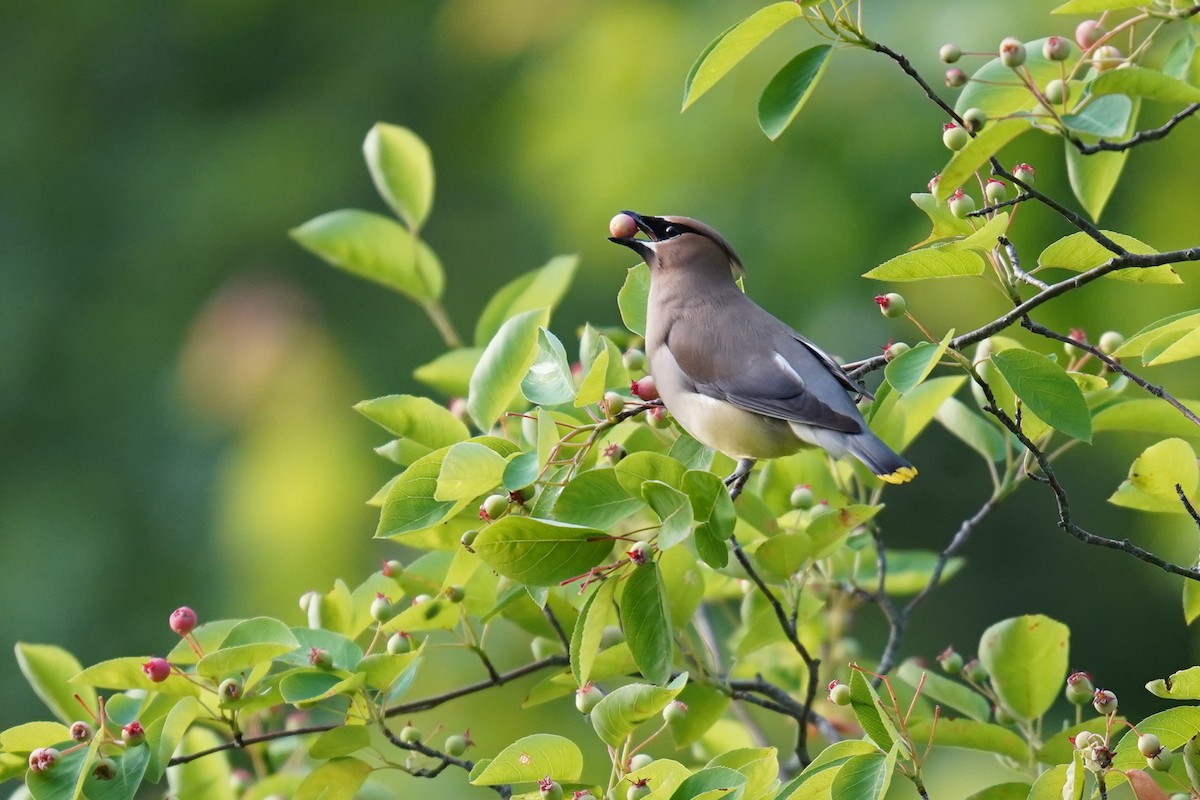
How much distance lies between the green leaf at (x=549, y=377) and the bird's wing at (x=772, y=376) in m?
0.32

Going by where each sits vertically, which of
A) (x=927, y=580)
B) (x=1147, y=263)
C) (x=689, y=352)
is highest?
(x=1147, y=263)

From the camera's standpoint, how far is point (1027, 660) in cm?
217

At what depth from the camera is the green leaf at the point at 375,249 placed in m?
2.98

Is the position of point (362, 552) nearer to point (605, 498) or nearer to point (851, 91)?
point (851, 91)

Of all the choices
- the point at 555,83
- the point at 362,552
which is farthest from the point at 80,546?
the point at 555,83

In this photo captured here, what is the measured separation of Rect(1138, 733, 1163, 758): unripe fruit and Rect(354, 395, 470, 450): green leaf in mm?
1034

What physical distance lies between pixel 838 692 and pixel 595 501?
1.29 ft

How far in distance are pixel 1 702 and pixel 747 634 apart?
5.39 metres

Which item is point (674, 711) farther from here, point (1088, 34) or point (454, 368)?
point (1088, 34)

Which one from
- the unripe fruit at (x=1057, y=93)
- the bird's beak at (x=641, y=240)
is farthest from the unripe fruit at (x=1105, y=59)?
the bird's beak at (x=641, y=240)

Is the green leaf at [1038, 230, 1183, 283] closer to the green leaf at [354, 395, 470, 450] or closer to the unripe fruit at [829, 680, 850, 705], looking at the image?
the unripe fruit at [829, 680, 850, 705]

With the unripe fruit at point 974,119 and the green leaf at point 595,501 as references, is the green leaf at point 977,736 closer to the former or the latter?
the green leaf at point 595,501

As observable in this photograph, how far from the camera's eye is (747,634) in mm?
2355

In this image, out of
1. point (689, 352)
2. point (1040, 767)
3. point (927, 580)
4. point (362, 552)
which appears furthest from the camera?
point (362, 552)
